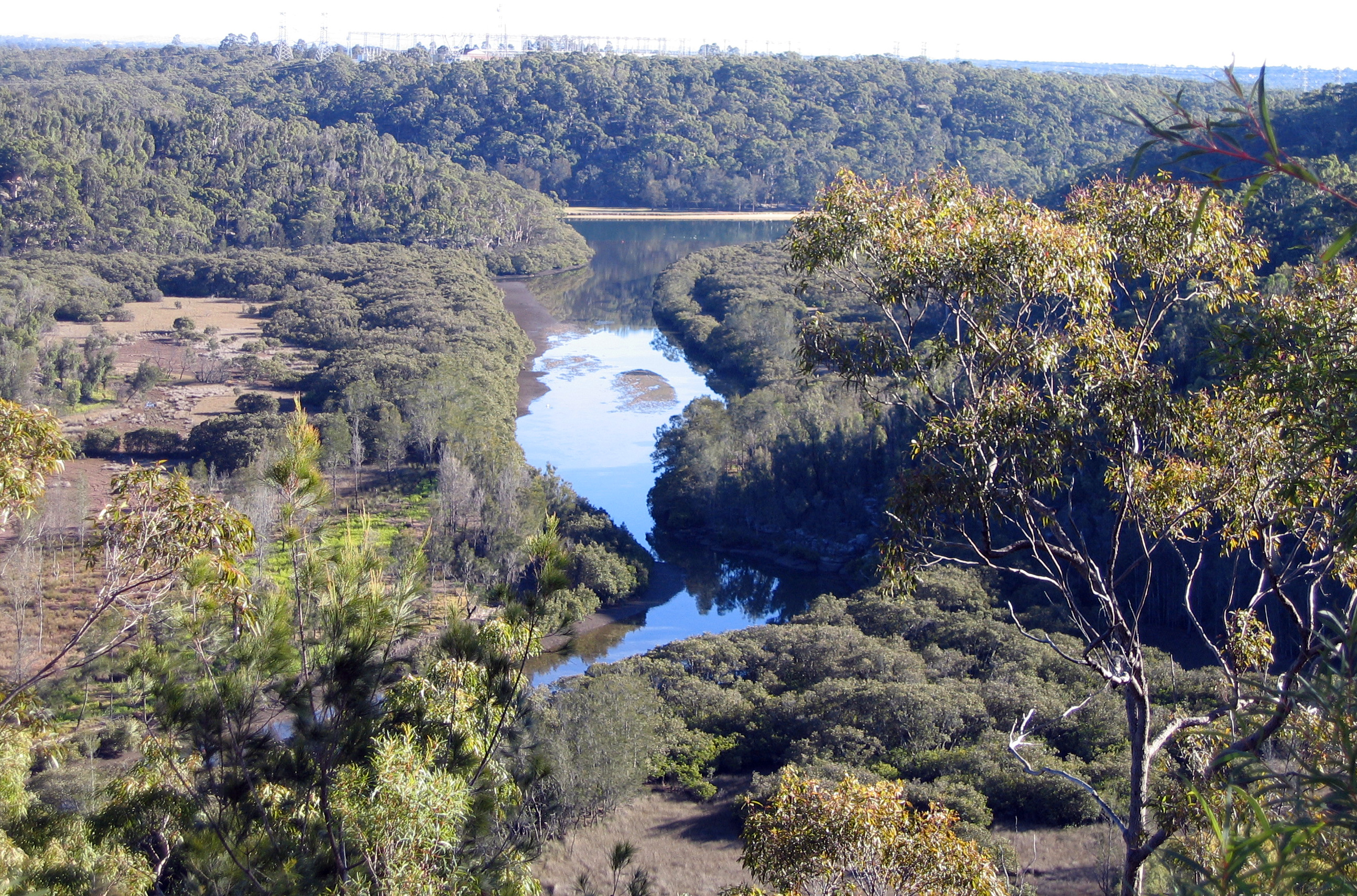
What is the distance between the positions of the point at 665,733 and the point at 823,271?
7995 millimetres

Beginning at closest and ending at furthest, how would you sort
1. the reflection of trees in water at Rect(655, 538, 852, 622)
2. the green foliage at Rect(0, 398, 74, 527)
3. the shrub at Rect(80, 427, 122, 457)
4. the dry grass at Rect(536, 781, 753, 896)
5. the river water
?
the green foliage at Rect(0, 398, 74, 527) → the dry grass at Rect(536, 781, 753, 896) → the river water → the reflection of trees in water at Rect(655, 538, 852, 622) → the shrub at Rect(80, 427, 122, 457)

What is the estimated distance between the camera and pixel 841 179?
681 centimetres

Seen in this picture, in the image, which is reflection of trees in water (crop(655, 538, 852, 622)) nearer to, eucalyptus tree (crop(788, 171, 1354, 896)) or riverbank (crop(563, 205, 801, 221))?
eucalyptus tree (crop(788, 171, 1354, 896))

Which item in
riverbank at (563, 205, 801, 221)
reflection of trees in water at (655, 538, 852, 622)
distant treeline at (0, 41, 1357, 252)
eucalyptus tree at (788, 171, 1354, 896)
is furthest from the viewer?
riverbank at (563, 205, 801, 221)

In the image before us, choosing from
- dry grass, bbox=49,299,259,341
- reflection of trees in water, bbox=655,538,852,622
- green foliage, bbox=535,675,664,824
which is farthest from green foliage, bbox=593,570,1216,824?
dry grass, bbox=49,299,259,341

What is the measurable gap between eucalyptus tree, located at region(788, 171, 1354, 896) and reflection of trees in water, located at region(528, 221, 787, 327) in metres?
40.0

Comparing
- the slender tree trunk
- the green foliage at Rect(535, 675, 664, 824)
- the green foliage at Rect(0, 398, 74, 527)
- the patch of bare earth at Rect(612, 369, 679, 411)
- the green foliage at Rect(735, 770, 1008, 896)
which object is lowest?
the patch of bare earth at Rect(612, 369, 679, 411)

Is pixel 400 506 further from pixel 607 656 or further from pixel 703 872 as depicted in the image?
pixel 703 872

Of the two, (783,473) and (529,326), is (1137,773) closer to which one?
(783,473)

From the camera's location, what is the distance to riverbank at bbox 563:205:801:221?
78.4 meters

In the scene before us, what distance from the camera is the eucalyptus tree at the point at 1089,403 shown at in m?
5.57

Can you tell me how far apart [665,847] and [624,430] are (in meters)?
20.0

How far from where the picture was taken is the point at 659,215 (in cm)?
8075

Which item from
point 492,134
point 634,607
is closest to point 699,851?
point 634,607
